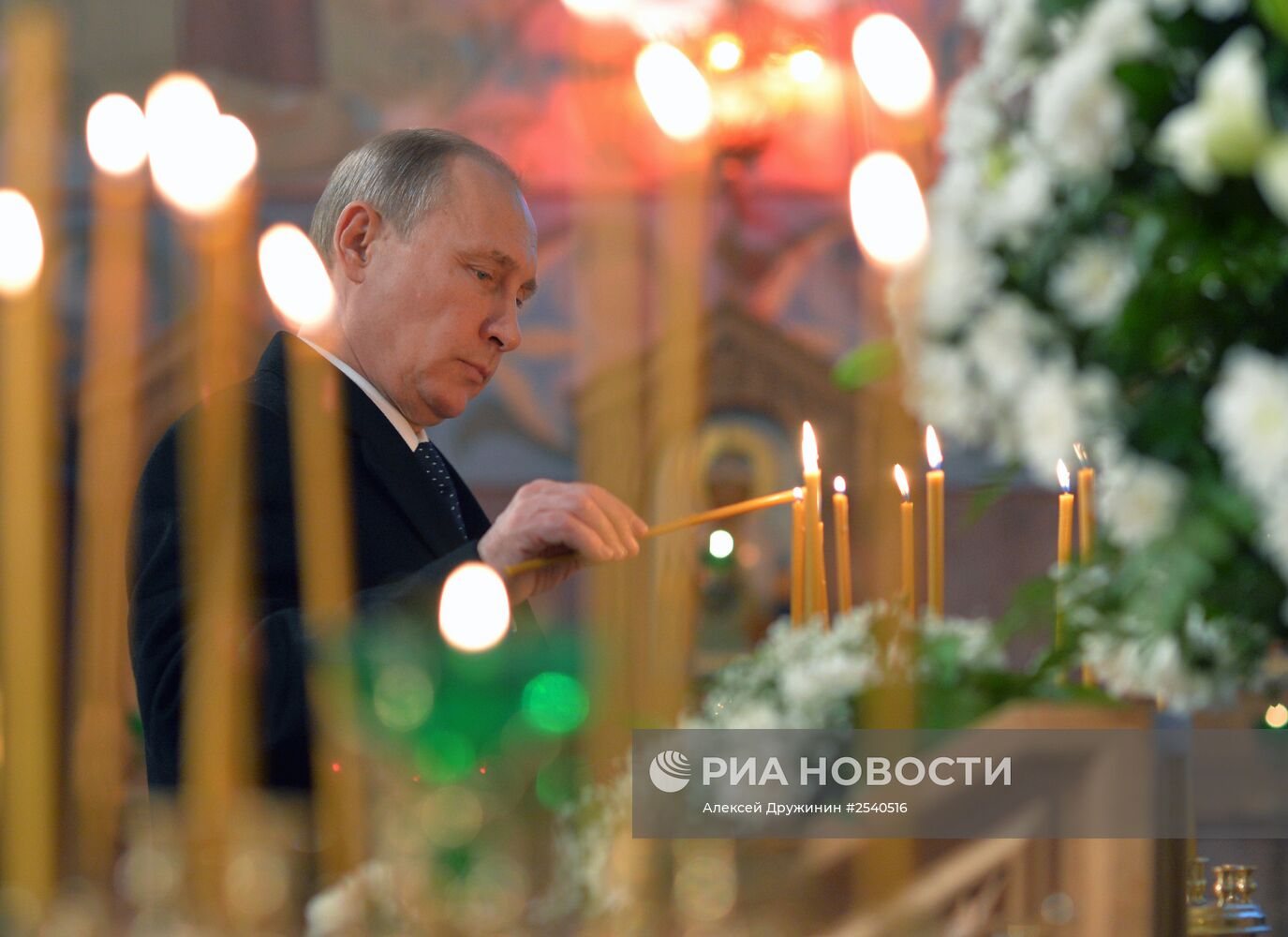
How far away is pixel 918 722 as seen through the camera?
1.09 metres

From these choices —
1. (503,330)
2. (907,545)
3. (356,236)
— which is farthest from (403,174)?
(907,545)

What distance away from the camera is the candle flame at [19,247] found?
94cm

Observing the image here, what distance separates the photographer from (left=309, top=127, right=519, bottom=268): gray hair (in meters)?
1.99

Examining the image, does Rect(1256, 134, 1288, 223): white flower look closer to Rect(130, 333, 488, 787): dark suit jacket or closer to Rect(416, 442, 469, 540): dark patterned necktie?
Rect(130, 333, 488, 787): dark suit jacket

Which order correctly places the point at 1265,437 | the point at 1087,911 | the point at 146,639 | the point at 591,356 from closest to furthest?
the point at 1265,437 → the point at 1087,911 → the point at 146,639 → the point at 591,356

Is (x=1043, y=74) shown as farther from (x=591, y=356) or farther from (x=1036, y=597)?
(x=591, y=356)

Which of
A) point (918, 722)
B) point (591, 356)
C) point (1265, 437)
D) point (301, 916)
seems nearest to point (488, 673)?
point (301, 916)

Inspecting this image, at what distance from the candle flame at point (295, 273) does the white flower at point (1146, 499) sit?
0.62 m

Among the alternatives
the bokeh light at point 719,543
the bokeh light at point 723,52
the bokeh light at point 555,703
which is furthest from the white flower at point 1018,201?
the bokeh light at point 723,52

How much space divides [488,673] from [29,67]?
0.48 meters

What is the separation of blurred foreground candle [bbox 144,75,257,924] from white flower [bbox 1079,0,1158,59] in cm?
54

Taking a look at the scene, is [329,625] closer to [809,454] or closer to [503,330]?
[809,454]

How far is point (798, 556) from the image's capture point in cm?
141

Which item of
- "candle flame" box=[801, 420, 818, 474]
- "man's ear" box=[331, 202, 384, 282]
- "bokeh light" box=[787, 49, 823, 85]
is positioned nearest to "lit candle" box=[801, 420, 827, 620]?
"candle flame" box=[801, 420, 818, 474]
